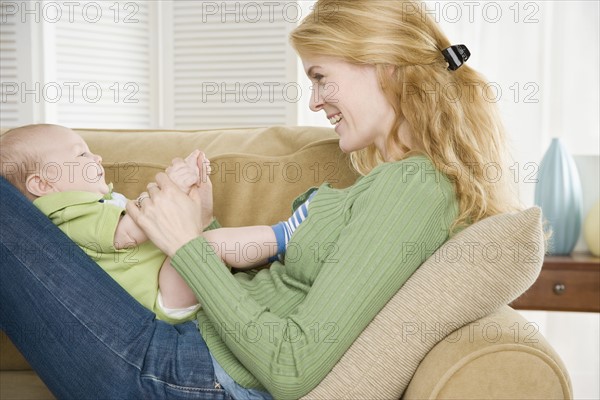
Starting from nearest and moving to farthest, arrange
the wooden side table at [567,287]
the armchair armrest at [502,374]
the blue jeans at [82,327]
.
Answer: the armchair armrest at [502,374] < the blue jeans at [82,327] < the wooden side table at [567,287]

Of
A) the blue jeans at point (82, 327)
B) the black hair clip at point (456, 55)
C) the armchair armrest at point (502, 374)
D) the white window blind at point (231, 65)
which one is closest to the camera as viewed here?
the armchair armrest at point (502, 374)

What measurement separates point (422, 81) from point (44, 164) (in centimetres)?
77

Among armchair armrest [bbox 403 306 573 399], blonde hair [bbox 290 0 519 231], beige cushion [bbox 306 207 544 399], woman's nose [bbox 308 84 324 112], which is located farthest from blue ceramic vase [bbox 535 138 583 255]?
armchair armrest [bbox 403 306 573 399]

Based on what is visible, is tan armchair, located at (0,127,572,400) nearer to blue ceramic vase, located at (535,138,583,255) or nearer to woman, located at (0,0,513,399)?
woman, located at (0,0,513,399)

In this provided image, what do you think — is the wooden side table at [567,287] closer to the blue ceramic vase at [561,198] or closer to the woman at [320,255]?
the blue ceramic vase at [561,198]

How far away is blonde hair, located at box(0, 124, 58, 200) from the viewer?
1.52 metres

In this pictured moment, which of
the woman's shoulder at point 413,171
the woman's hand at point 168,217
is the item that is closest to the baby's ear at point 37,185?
the woman's hand at point 168,217

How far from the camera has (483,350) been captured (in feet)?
3.47

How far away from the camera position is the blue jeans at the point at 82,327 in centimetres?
127

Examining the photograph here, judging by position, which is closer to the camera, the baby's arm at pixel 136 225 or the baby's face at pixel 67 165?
the baby's arm at pixel 136 225

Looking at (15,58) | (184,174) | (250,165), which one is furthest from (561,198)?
(15,58)

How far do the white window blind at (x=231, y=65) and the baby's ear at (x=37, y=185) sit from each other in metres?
1.63

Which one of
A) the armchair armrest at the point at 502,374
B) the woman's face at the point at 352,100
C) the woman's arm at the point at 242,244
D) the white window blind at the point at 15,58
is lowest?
the armchair armrest at the point at 502,374

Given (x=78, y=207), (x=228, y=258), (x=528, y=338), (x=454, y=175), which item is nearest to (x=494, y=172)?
(x=454, y=175)
